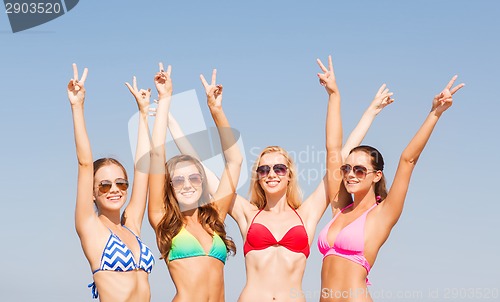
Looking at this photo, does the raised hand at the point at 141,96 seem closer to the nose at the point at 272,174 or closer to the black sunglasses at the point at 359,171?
the nose at the point at 272,174

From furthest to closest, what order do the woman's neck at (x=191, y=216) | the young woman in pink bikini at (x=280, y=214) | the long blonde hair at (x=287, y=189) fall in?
the long blonde hair at (x=287, y=189) < the woman's neck at (x=191, y=216) < the young woman in pink bikini at (x=280, y=214)

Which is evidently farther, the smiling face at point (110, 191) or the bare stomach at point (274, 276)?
the bare stomach at point (274, 276)

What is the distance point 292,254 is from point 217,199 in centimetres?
163

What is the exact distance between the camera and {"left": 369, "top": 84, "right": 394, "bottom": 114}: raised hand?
1530 cm

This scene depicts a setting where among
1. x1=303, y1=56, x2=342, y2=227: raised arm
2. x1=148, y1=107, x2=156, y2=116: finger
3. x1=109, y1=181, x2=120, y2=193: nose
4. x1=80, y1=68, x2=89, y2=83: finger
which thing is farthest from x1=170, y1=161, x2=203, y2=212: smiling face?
x1=80, y1=68, x2=89, y2=83: finger

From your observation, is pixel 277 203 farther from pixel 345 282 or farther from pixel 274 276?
pixel 345 282

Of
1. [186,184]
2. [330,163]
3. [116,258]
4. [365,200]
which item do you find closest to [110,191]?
[116,258]

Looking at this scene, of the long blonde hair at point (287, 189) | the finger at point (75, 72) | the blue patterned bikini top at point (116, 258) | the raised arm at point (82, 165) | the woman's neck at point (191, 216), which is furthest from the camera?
the long blonde hair at point (287, 189)

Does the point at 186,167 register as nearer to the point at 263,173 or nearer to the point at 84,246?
the point at 263,173

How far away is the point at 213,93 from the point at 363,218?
3.55m

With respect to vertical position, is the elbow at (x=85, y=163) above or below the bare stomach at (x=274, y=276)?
above

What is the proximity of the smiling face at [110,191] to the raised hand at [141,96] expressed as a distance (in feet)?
6.56

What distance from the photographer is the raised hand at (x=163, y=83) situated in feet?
47.4

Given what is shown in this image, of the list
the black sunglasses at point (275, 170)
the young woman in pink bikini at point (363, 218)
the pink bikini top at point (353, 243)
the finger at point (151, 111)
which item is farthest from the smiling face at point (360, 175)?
the finger at point (151, 111)
